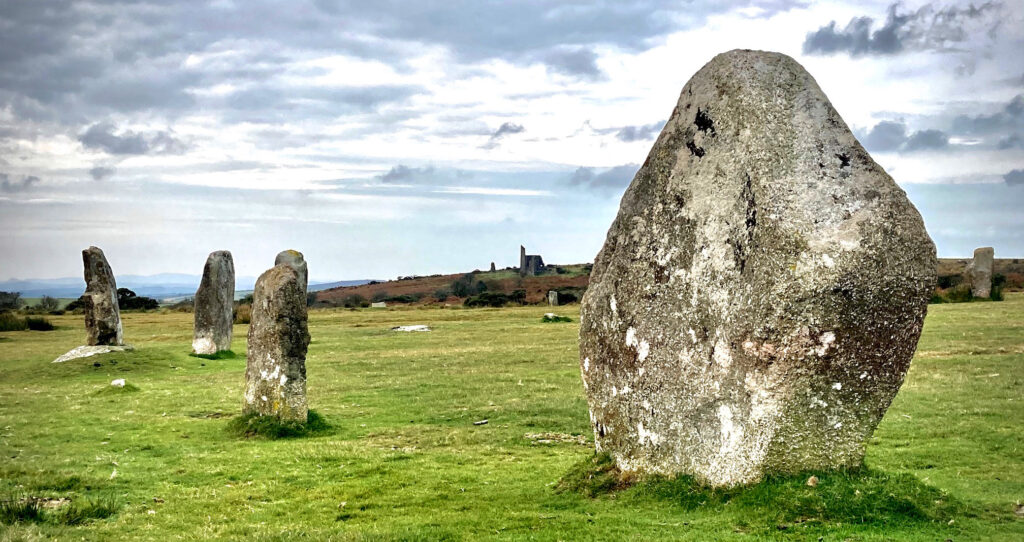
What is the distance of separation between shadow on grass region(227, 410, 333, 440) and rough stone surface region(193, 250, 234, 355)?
16349 millimetres

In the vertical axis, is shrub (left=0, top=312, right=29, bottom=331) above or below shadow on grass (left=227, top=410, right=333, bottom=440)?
above

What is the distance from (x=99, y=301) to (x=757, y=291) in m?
27.4

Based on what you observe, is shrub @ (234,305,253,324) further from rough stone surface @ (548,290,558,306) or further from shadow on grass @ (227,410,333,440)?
shadow on grass @ (227,410,333,440)

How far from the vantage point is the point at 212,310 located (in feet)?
108

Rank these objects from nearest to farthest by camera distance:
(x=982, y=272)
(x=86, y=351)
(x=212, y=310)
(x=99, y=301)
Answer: (x=86, y=351) < (x=99, y=301) < (x=212, y=310) < (x=982, y=272)

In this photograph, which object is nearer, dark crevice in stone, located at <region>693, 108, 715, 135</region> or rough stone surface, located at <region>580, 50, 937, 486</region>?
rough stone surface, located at <region>580, 50, 937, 486</region>

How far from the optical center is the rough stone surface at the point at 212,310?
108ft

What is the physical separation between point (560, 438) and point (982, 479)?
7.35m

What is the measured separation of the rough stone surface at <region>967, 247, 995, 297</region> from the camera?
47531mm

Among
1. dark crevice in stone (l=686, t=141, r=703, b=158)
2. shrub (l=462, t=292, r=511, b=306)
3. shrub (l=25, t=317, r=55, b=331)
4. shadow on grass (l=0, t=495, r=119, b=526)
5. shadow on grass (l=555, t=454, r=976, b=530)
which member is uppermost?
dark crevice in stone (l=686, t=141, r=703, b=158)

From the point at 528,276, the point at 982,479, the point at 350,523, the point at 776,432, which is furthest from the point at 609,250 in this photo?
the point at 528,276

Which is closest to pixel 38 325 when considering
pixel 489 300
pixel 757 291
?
pixel 489 300

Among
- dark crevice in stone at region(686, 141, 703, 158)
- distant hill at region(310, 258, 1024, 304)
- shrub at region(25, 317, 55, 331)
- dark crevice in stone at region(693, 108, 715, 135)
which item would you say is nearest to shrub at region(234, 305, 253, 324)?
shrub at region(25, 317, 55, 331)

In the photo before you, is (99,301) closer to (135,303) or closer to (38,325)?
(38,325)
